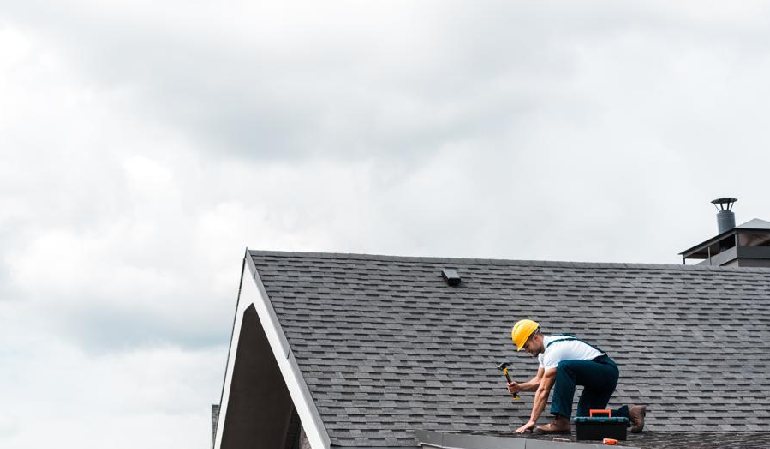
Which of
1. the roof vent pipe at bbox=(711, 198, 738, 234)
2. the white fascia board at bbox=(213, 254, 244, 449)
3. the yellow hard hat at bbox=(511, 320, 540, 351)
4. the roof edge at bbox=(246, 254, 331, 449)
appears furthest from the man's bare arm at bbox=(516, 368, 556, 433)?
the roof vent pipe at bbox=(711, 198, 738, 234)

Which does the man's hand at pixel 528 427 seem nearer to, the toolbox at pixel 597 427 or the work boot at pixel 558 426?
the work boot at pixel 558 426

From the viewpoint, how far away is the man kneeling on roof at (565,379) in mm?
10789

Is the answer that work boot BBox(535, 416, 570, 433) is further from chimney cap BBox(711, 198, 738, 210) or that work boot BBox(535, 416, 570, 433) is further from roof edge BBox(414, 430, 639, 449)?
chimney cap BBox(711, 198, 738, 210)

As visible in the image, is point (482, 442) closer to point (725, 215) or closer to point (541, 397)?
point (541, 397)

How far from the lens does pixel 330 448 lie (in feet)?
34.5

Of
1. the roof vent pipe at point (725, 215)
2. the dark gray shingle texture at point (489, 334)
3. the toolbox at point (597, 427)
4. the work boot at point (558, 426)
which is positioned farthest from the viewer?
the roof vent pipe at point (725, 215)

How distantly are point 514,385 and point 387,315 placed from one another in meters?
2.85

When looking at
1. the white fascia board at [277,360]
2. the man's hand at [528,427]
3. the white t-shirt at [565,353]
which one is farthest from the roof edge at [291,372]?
the white t-shirt at [565,353]

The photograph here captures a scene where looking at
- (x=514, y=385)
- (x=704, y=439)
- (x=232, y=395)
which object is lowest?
(x=704, y=439)

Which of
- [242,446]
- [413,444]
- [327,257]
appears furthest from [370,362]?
[242,446]

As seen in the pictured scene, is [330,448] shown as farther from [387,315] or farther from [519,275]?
[519,275]

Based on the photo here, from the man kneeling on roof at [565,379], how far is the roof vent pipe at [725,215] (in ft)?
62.0

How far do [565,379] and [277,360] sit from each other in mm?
3567

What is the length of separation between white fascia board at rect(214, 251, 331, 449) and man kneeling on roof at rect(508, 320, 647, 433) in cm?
195
